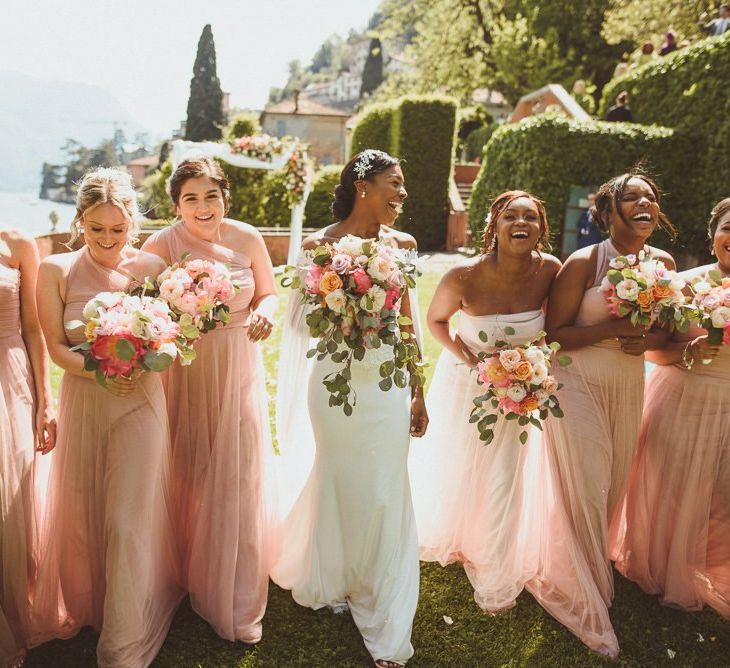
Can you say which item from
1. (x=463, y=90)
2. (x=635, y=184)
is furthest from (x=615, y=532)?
(x=463, y=90)

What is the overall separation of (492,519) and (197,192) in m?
2.60

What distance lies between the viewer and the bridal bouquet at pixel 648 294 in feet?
11.0

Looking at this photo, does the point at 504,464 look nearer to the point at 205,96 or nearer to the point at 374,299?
the point at 374,299

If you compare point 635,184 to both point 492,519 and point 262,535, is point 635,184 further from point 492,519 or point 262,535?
point 262,535

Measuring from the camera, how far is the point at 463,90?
32719 millimetres

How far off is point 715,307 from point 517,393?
1.17 m

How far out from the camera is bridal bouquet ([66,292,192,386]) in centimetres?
269

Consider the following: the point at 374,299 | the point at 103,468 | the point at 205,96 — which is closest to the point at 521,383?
the point at 374,299

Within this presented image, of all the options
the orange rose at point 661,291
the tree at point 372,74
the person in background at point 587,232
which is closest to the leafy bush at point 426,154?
the person in background at point 587,232

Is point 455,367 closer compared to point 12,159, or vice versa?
point 455,367

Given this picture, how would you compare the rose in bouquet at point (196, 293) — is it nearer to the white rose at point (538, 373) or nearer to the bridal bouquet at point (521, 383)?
the bridal bouquet at point (521, 383)

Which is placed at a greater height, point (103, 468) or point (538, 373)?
point (538, 373)

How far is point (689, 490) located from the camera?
3863mm

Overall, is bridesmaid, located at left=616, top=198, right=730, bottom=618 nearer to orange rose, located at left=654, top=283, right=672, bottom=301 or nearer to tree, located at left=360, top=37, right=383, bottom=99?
orange rose, located at left=654, top=283, right=672, bottom=301
